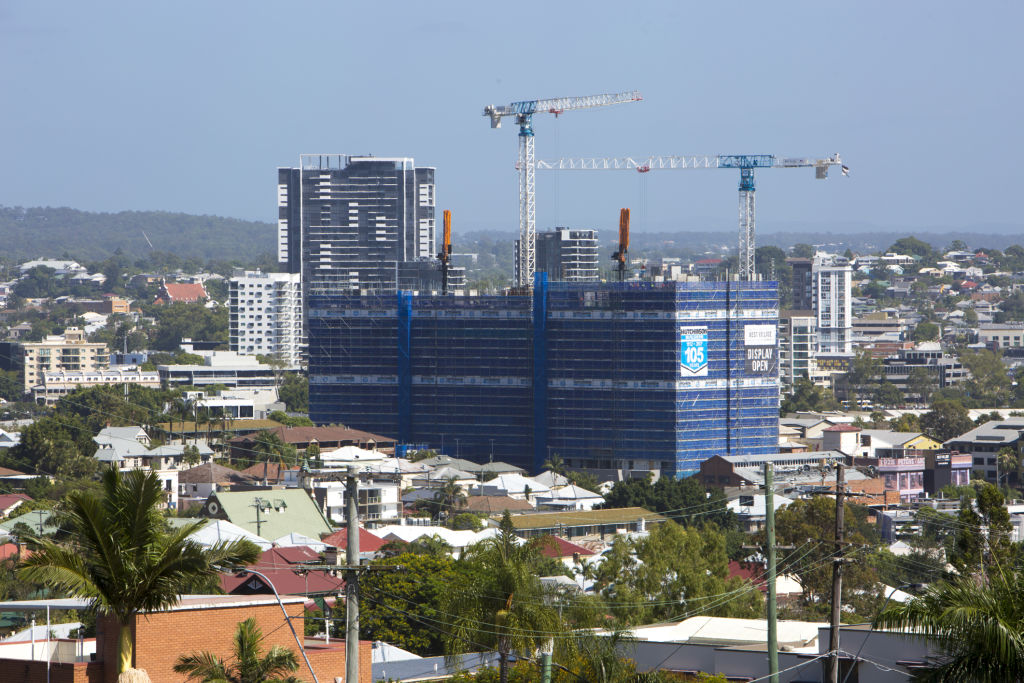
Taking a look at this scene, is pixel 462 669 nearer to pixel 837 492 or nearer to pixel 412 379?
pixel 837 492

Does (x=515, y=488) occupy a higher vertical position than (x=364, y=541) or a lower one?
lower

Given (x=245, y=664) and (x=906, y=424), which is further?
(x=906, y=424)

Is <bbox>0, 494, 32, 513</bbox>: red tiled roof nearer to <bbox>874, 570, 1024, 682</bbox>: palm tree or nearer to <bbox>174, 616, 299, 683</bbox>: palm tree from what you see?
<bbox>174, 616, 299, 683</bbox>: palm tree

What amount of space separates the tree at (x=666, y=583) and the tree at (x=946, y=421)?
105573 mm

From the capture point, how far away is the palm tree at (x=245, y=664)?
29078 mm

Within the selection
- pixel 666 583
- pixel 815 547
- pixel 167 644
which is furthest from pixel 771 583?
pixel 815 547

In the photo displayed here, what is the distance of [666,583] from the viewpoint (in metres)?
59.7

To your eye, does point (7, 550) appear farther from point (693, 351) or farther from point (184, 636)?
point (693, 351)

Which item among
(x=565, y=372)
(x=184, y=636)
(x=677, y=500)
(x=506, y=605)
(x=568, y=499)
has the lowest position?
(x=568, y=499)

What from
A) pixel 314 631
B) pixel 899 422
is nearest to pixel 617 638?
pixel 314 631

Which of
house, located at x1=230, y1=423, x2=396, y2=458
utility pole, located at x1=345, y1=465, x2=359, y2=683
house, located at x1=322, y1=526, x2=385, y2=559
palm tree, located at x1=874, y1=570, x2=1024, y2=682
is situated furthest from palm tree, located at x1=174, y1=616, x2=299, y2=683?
house, located at x1=230, y1=423, x2=396, y2=458

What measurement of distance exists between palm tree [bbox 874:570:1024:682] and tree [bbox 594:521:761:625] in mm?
30672

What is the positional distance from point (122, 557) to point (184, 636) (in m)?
4.06

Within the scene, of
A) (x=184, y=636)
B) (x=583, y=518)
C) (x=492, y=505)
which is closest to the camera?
(x=184, y=636)
